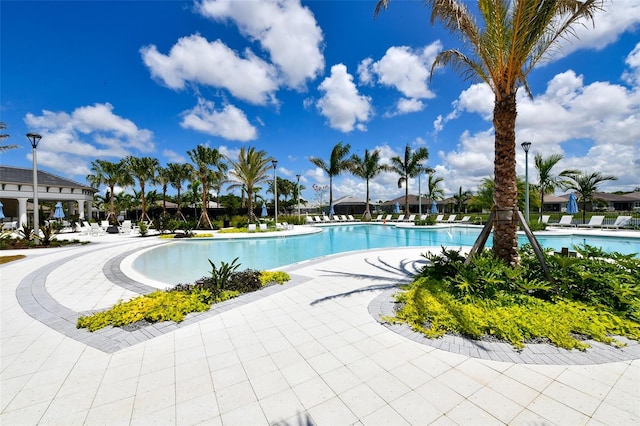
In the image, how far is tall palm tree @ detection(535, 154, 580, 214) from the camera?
22.1 meters

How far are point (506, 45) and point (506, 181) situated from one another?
278 cm

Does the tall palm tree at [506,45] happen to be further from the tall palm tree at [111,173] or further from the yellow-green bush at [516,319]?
the tall palm tree at [111,173]

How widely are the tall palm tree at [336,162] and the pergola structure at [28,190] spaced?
27853mm

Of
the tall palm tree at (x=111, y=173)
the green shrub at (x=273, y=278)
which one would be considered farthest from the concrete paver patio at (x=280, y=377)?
the tall palm tree at (x=111, y=173)

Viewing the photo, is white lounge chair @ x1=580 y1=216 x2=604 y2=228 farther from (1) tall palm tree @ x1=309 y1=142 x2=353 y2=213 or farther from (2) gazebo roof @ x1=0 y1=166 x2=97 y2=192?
(2) gazebo roof @ x1=0 y1=166 x2=97 y2=192

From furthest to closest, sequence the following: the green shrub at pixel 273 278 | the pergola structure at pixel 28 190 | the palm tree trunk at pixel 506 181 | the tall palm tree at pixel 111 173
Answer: the tall palm tree at pixel 111 173 < the pergola structure at pixel 28 190 < the green shrub at pixel 273 278 < the palm tree trunk at pixel 506 181

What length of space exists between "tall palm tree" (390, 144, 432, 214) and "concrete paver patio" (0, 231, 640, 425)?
100 feet

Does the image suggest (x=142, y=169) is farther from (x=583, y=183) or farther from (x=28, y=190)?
(x=583, y=183)

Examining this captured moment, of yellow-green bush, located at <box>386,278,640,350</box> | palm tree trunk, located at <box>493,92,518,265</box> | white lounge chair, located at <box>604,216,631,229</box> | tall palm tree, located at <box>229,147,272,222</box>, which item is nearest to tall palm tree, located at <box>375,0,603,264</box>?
palm tree trunk, located at <box>493,92,518,265</box>

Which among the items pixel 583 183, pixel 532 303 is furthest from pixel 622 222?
pixel 532 303

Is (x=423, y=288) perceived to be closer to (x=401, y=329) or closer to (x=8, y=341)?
(x=401, y=329)

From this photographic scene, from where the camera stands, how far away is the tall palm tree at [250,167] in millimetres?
23344

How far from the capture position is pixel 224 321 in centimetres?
432

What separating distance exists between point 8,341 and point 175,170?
32806 mm
